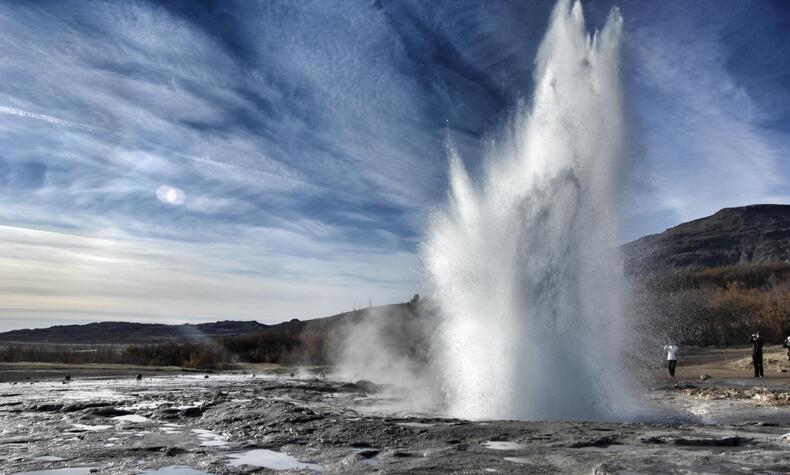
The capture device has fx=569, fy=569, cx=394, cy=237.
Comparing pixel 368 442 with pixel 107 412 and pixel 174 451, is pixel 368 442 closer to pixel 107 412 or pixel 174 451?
pixel 174 451

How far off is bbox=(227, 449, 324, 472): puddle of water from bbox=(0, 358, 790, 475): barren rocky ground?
1cm

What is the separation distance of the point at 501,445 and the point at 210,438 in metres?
4.85

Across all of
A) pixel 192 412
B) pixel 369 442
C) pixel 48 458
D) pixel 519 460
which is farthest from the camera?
pixel 192 412

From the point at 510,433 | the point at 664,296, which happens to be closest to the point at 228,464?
the point at 510,433

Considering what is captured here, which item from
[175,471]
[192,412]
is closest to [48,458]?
[175,471]

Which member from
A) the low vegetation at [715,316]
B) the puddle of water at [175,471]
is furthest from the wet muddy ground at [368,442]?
the low vegetation at [715,316]

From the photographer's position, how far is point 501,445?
324 inches

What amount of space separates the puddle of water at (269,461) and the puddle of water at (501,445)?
2.54m

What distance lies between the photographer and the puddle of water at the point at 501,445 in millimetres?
8016

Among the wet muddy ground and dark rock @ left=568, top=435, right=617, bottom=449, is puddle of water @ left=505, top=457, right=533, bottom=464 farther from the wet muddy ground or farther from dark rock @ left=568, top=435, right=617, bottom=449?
dark rock @ left=568, top=435, right=617, bottom=449

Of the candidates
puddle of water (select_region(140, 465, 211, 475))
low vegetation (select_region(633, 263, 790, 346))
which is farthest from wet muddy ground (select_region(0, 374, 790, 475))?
low vegetation (select_region(633, 263, 790, 346))

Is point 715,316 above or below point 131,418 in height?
above

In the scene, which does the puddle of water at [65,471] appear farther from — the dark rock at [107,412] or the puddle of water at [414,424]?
the dark rock at [107,412]

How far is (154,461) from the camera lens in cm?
756
